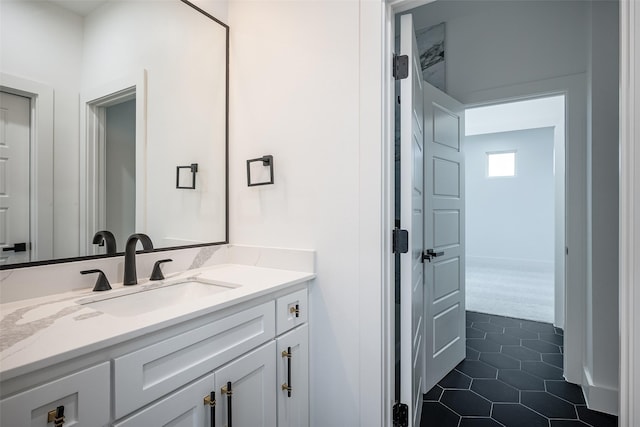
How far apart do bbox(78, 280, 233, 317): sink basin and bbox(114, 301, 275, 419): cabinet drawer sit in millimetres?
254

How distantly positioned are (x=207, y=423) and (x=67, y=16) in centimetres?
153

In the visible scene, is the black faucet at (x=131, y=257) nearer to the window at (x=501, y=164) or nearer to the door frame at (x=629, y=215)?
the door frame at (x=629, y=215)

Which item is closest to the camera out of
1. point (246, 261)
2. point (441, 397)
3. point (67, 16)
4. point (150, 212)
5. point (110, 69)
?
point (67, 16)

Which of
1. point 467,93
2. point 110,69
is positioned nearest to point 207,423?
point 110,69

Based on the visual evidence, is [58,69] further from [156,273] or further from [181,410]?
[181,410]

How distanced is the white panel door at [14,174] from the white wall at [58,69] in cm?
8

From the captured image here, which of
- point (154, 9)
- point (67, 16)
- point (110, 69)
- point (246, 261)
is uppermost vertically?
point (154, 9)

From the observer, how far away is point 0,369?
0.62 metres

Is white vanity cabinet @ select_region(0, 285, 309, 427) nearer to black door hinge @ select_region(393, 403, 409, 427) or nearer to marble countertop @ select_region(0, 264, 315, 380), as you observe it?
marble countertop @ select_region(0, 264, 315, 380)

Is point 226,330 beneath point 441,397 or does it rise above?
above

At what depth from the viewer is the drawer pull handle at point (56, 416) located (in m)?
0.70

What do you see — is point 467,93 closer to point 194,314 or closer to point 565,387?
point 565,387

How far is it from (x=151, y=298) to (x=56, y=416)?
60 cm

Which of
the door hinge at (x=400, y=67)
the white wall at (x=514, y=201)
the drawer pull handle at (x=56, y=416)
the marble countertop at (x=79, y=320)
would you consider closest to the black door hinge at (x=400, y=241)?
the marble countertop at (x=79, y=320)
